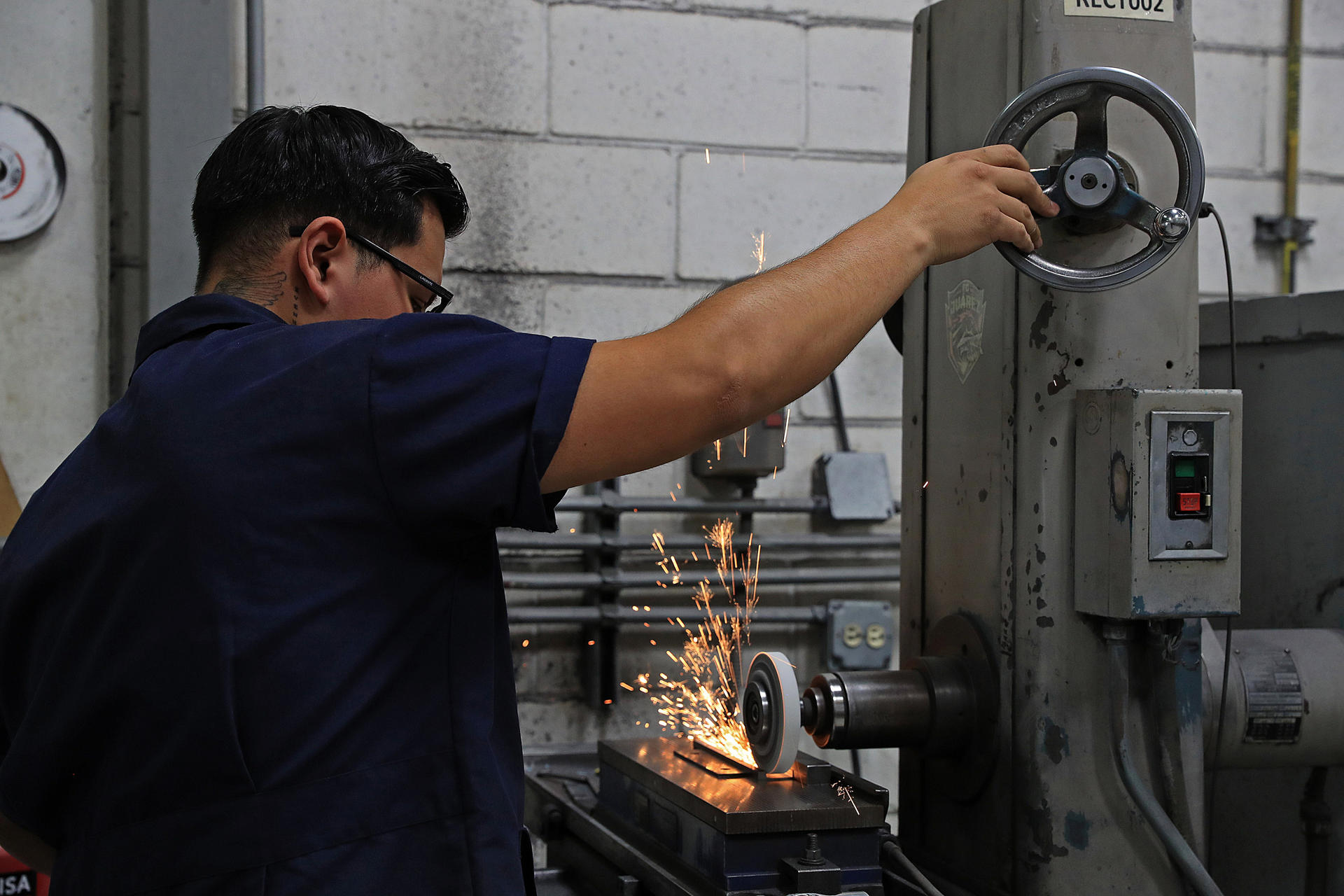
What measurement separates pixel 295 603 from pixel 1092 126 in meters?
0.84

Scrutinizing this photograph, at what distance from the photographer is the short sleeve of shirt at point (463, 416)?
745 millimetres

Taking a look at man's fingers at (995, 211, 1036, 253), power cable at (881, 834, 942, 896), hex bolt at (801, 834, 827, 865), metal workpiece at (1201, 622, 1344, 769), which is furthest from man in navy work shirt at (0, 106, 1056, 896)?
metal workpiece at (1201, 622, 1344, 769)

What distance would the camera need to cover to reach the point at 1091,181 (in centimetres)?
109

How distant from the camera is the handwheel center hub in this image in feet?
3.59

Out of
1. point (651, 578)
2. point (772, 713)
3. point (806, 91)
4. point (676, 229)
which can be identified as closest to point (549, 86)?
point (676, 229)

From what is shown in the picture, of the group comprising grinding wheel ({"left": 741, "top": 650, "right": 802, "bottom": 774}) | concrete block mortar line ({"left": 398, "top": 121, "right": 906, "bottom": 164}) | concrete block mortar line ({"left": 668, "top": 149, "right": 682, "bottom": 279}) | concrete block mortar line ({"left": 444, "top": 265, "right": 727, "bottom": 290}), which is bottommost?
grinding wheel ({"left": 741, "top": 650, "right": 802, "bottom": 774})

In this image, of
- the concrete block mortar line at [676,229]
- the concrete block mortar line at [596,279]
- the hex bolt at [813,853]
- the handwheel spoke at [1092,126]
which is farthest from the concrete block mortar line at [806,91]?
the hex bolt at [813,853]

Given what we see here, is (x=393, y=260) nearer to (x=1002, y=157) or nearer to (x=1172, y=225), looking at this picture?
(x=1002, y=157)

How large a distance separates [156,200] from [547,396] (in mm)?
1410

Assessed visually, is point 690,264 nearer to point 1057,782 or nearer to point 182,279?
point 182,279

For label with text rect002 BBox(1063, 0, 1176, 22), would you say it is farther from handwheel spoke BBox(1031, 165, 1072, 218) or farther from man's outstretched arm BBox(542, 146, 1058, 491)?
man's outstretched arm BBox(542, 146, 1058, 491)

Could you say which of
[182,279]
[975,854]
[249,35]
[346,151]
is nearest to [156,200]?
[182,279]

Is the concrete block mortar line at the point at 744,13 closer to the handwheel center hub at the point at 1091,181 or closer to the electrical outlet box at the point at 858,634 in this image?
the electrical outlet box at the point at 858,634

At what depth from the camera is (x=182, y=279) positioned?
6.23 ft
